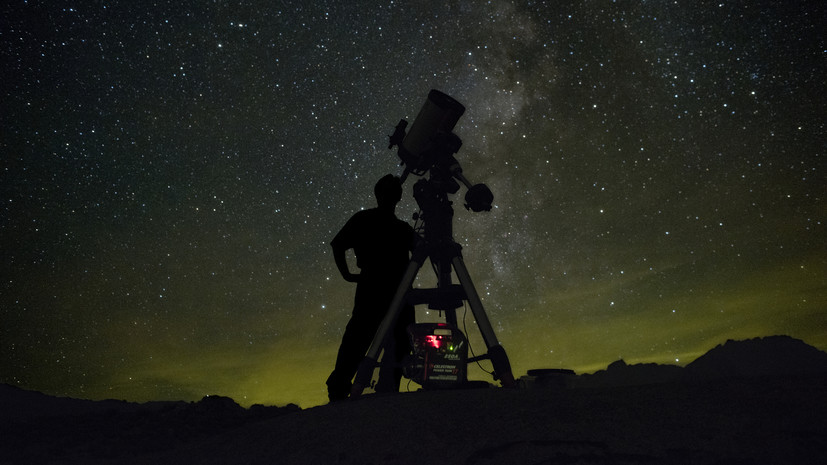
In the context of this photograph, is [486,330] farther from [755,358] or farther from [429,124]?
[755,358]

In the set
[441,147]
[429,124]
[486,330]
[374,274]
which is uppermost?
A: [429,124]

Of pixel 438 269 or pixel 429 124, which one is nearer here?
pixel 438 269

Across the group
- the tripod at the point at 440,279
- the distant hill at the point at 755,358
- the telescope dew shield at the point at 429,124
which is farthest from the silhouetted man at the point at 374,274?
the distant hill at the point at 755,358

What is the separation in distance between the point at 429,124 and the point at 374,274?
1.71 meters

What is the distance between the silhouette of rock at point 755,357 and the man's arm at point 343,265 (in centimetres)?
1175

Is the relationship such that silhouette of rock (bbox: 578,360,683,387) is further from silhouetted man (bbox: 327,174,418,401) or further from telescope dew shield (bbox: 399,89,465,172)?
telescope dew shield (bbox: 399,89,465,172)

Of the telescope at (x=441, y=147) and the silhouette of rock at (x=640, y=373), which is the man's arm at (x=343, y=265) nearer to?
the telescope at (x=441, y=147)

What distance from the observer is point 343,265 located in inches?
193

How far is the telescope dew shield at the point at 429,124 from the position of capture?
5082 mm

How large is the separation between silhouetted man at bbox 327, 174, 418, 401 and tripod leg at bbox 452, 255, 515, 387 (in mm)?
684

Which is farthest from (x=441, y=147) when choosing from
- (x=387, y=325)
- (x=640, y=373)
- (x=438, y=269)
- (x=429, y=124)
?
(x=640, y=373)

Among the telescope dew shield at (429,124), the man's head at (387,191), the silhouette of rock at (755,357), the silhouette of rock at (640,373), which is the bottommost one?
the silhouette of rock at (640,373)

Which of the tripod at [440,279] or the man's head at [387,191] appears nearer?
the tripod at [440,279]

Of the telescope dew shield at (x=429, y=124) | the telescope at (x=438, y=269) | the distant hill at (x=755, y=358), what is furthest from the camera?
the distant hill at (x=755, y=358)
